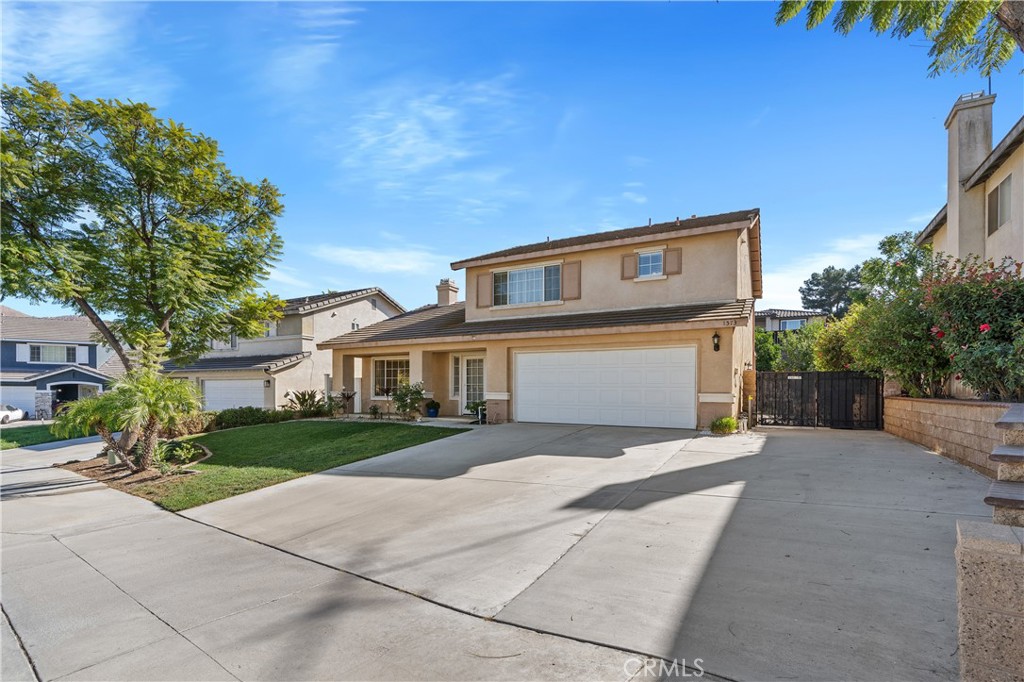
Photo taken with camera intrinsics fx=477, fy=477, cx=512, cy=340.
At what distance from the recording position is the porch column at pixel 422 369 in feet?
58.3

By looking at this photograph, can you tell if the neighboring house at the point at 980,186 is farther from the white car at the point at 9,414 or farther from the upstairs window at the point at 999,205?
the white car at the point at 9,414

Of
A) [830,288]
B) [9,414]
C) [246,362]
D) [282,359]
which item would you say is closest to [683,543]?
[282,359]

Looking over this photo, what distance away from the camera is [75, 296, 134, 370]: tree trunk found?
511 inches

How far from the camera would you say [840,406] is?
14.4 m

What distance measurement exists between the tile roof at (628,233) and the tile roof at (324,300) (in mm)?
10085

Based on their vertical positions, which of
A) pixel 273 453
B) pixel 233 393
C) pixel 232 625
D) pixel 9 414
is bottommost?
pixel 9 414

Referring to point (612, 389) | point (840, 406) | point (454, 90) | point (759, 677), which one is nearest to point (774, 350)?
point (840, 406)

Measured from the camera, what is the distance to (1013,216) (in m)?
11.2

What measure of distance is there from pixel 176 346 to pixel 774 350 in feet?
86.4

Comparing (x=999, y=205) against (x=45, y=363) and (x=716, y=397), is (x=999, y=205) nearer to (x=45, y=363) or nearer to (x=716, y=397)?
(x=716, y=397)

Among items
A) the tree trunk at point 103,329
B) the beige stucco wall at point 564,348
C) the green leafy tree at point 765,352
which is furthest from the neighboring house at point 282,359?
the green leafy tree at point 765,352

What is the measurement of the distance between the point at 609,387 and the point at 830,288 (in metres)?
52.1

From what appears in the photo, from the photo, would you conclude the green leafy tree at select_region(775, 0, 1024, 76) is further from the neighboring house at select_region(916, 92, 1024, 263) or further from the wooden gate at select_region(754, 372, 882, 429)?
the wooden gate at select_region(754, 372, 882, 429)

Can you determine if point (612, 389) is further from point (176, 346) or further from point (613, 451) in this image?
point (176, 346)
